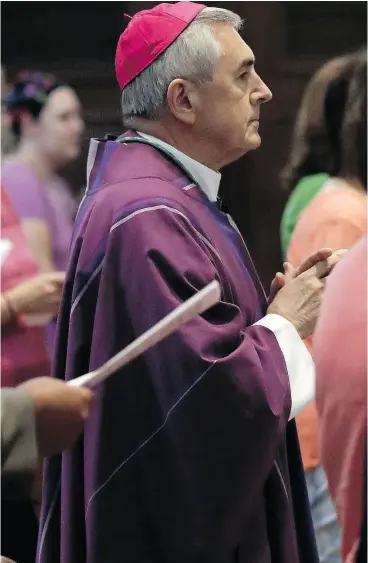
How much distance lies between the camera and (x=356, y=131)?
321 centimetres

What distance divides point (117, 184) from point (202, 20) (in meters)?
0.41

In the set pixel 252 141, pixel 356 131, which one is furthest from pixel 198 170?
pixel 356 131

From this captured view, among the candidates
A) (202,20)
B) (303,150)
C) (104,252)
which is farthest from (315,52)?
(104,252)

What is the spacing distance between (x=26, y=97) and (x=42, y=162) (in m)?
0.28

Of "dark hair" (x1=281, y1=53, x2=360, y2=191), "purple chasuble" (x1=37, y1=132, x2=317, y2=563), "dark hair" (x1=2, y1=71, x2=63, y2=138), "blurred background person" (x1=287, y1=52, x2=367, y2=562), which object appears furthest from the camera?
"dark hair" (x1=2, y1=71, x2=63, y2=138)

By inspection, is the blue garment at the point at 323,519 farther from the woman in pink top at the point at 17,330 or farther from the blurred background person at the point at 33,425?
the blurred background person at the point at 33,425

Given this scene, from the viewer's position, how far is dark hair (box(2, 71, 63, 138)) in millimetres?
4137

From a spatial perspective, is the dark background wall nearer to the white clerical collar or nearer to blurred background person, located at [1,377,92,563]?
the white clerical collar

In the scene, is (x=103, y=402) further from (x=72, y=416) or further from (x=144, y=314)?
(x=72, y=416)

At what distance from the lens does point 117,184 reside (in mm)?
2256

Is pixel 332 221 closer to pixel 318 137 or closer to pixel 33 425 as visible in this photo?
pixel 318 137

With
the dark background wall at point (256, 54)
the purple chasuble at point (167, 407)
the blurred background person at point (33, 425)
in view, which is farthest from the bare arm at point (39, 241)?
the blurred background person at point (33, 425)

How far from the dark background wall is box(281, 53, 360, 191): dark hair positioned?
56.0 inches

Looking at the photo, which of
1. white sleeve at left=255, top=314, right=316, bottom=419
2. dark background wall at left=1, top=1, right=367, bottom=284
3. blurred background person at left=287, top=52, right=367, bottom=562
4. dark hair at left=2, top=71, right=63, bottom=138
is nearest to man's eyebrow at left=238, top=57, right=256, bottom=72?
white sleeve at left=255, top=314, right=316, bottom=419
